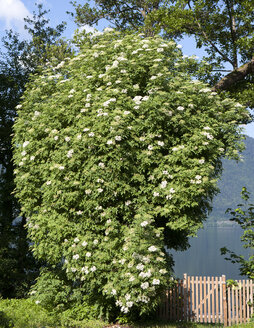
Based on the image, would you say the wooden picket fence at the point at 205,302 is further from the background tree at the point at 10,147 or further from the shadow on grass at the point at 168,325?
the background tree at the point at 10,147

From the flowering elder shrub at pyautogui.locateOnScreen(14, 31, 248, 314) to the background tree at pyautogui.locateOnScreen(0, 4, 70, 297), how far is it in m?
5.58

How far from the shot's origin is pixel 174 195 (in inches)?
414

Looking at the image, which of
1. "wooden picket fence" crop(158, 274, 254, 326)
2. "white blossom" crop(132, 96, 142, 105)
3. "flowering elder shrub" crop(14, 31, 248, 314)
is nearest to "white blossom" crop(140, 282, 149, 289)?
"flowering elder shrub" crop(14, 31, 248, 314)

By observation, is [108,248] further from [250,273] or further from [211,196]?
[250,273]

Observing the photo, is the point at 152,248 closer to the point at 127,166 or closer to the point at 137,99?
→ the point at 127,166

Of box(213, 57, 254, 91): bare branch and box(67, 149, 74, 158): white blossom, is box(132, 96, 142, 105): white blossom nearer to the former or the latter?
box(67, 149, 74, 158): white blossom

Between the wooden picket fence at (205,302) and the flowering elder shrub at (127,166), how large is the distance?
271cm

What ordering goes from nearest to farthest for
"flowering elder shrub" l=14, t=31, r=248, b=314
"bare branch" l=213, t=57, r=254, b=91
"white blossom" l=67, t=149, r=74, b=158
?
"flowering elder shrub" l=14, t=31, r=248, b=314 → "white blossom" l=67, t=149, r=74, b=158 → "bare branch" l=213, t=57, r=254, b=91

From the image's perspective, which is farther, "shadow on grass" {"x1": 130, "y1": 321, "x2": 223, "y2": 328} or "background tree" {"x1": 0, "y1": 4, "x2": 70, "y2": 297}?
"background tree" {"x1": 0, "y1": 4, "x2": 70, "y2": 297}

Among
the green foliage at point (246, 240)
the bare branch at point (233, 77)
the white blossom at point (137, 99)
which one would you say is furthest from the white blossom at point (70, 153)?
the bare branch at point (233, 77)

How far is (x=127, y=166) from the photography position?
10.8 metres

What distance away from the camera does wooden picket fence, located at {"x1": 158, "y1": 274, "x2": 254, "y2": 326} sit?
13141mm

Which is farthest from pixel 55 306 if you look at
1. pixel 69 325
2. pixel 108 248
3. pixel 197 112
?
pixel 197 112

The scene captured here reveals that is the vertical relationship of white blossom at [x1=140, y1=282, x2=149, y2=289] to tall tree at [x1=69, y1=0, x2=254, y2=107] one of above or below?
below
